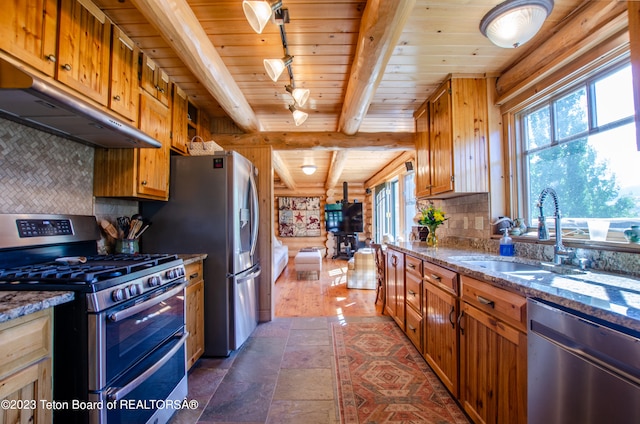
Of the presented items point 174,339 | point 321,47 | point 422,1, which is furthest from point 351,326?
point 422,1

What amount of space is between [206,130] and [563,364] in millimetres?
3439

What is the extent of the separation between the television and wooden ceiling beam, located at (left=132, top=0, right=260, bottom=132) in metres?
5.67

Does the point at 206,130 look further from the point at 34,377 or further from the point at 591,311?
the point at 591,311

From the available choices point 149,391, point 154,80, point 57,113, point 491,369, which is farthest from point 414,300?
point 154,80

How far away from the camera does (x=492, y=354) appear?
4.16ft

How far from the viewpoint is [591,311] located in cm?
80

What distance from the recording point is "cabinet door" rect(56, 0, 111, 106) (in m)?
1.31

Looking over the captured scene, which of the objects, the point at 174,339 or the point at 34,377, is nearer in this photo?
the point at 34,377

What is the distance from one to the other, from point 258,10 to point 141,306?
1550 millimetres

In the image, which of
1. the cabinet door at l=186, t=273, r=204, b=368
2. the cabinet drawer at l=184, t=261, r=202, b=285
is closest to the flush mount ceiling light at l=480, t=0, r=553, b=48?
the cabinet drawer at l=184, t=261, r=202, b=285

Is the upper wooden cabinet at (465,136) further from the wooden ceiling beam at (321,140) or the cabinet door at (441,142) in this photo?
the wooden ceiling beam at (321,140)

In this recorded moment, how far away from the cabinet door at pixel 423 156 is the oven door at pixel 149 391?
8.54 feet

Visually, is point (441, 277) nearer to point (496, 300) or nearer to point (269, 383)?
point (496, 300)

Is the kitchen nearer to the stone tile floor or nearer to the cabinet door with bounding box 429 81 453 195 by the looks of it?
the cabinet door with bounding box 429 81 453 195
